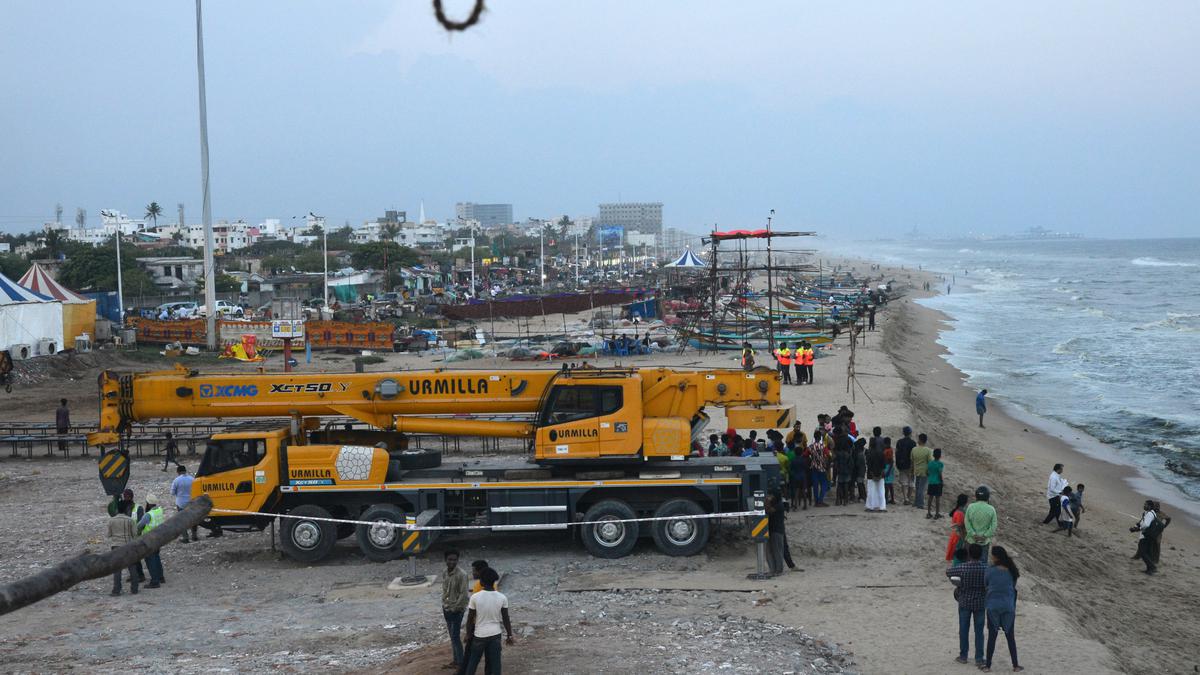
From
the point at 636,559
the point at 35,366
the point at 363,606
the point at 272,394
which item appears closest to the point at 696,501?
the point at 636,559

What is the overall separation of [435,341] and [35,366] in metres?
17.1

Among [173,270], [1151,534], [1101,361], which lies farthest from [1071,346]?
[173,270]

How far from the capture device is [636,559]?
14773mm

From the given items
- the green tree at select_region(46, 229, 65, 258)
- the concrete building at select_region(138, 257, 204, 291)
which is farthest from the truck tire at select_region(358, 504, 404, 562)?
the green tree at select_region(46, 229, 65, 258)

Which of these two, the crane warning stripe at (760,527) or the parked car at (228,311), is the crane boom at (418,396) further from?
the parked car at (228,311)

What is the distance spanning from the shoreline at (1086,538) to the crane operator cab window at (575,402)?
5.95 meters

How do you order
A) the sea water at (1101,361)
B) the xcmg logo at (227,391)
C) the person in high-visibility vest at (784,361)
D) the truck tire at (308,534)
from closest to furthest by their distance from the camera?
the truck tire at (308,534) < the xcmg logo at (227,391) < the sea water at (1101,361) < the person in high-visibility vest at (784,361)

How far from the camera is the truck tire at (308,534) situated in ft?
49.3

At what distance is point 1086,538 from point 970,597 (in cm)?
914

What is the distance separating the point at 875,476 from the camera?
16.6m

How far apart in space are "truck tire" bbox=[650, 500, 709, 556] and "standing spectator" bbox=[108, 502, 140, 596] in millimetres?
6935

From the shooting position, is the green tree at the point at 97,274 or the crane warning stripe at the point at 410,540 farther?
the green tree at the point at 97,274

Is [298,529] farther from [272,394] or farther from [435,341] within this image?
[435,341]

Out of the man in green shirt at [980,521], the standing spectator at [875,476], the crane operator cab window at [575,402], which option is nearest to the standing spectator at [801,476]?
the standing spectator at [875,476]
